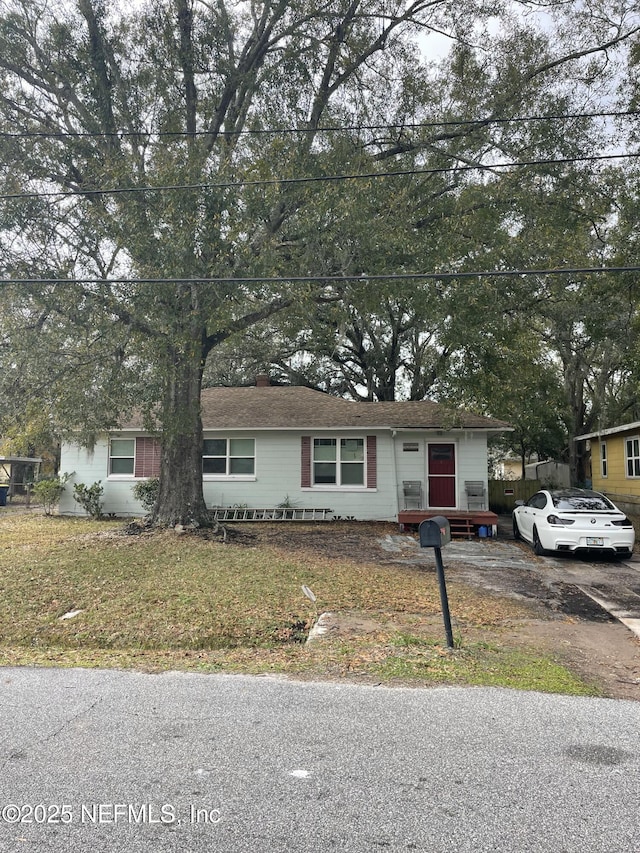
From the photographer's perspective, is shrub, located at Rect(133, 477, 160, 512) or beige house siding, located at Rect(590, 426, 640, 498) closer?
shrub, located at Rect(133, 477, 160, 512)

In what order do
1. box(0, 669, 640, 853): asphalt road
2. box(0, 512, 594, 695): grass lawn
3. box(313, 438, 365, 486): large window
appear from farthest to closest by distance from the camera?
box(313, 438, 365, 486): large window
box(0, 512, 594, 695): grass lawn
box(0, 669, 640, 853): asphalt road

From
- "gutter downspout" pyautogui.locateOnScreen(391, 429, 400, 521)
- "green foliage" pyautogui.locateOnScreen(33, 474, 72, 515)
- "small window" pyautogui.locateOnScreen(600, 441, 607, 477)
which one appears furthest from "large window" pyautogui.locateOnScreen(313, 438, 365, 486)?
"small window" pyautogui.locateOnScreen(600, 441, 607, 477)

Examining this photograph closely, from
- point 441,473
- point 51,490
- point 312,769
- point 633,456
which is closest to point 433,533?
point 312,769

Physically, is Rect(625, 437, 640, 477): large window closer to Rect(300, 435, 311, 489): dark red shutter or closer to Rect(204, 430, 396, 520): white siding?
Rect(204, 430, 396, 520): white siding

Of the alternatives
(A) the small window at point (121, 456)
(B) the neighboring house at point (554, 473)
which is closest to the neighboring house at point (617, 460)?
(B) the neighboring house at point (554, 473)

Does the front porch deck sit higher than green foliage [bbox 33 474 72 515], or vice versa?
green foliage [bbox 33 474 72 515]

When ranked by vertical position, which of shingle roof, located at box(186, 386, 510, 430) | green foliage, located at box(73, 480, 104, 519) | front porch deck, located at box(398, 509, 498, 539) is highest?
shingle roof, located at box(186, 386, 510, 430)

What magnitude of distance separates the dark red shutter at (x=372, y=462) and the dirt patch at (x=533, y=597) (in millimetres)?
2058

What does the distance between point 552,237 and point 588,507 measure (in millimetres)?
5548

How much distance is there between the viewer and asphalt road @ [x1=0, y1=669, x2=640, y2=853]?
2768 mm

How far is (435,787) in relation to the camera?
320 centimetres

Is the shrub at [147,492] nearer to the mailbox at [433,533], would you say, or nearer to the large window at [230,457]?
the large window at [230,457]

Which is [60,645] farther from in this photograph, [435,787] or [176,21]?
[176,21]

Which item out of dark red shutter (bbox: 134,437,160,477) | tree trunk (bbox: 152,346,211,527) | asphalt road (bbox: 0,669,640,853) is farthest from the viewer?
dark red shutter (bbox: 134,437,160,477)
